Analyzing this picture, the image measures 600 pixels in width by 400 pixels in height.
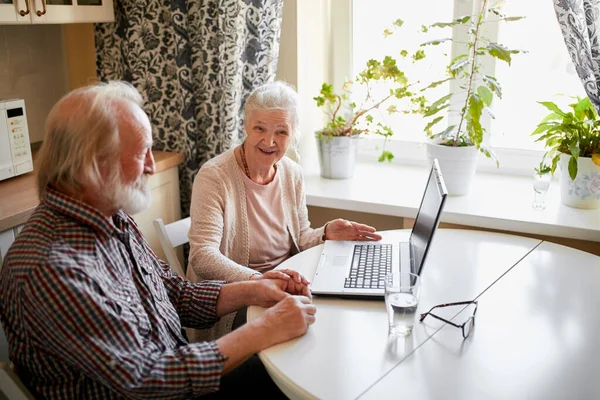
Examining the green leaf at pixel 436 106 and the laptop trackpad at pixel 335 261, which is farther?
the green leaf at pixel 436 106

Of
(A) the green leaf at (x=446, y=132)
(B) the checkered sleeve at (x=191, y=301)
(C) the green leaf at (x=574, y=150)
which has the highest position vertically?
(A) the green leaf at (x=446, y=132)

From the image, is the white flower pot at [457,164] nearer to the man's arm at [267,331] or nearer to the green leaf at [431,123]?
the green leaf at [431,123]

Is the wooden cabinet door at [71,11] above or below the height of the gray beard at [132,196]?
above

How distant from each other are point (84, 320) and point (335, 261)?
83 centimetres

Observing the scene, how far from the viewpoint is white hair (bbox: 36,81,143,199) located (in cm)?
125

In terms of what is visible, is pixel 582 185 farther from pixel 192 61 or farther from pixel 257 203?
pixel 192 61

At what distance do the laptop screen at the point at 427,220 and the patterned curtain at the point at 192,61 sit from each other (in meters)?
1.00

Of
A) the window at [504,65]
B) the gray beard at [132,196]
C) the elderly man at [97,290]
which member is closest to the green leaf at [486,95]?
the window at [504,65]

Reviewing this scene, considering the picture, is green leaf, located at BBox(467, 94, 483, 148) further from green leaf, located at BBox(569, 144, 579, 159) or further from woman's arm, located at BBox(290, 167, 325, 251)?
woman's arm, located at BBox(290, 167, 325, 251)

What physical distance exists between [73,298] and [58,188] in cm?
27

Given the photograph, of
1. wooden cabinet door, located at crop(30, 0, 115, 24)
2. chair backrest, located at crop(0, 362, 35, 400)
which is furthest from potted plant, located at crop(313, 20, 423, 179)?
chair backrest, located at crop(0, 362, 35, 400)

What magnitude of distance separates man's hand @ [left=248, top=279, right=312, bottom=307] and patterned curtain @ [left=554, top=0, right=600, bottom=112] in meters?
1.24

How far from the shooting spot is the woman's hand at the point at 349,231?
6.54 feet

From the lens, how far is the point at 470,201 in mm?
2354
